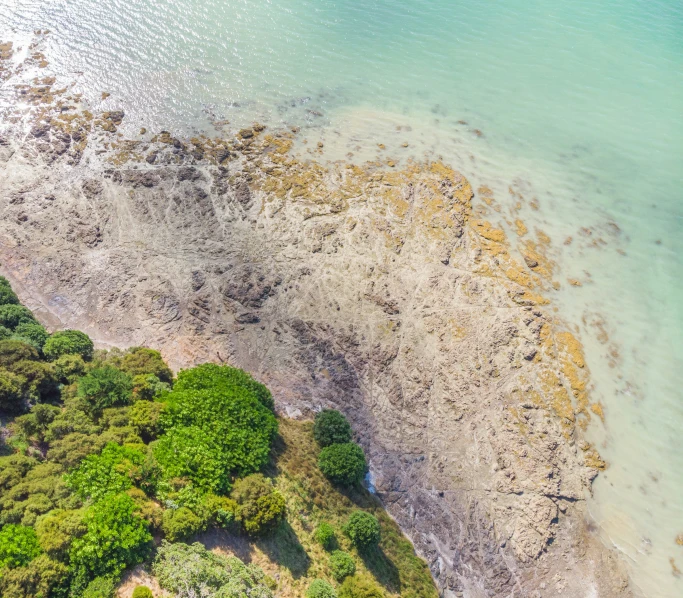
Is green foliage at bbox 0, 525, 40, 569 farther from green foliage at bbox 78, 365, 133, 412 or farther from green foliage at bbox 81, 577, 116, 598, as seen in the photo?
green foliage at bbox 78, 365, 133, 412

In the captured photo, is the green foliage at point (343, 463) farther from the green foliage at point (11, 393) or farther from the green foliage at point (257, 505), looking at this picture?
the green foliage at point (11, 393)

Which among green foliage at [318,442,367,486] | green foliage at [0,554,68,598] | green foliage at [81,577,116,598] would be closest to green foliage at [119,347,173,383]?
green foliage at [318,442,367,486]

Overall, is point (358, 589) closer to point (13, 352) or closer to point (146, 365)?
point (146, 365)

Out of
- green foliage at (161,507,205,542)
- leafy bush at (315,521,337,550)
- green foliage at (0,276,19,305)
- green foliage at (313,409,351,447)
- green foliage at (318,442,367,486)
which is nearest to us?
green foliage at (161,507,205,542)

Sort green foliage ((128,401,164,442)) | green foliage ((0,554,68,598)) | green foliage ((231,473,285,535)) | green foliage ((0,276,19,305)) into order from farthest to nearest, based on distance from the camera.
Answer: green foliage ((0,276,19,305)) → green foliage ((128,401,164,442)) → green foliage ((231,473,285,535)) → green foliage ((0,554,68,598))

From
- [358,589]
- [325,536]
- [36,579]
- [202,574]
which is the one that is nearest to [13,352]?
[36,579]

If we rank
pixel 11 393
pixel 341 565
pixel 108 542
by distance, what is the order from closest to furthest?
pixel 108 542 → pixel 341 565 → pixel 11 393

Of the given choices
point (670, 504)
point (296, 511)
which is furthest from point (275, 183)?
point (670, 504)

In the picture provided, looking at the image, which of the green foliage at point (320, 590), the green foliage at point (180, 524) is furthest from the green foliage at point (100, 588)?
the green foliage at point (320, 590)
